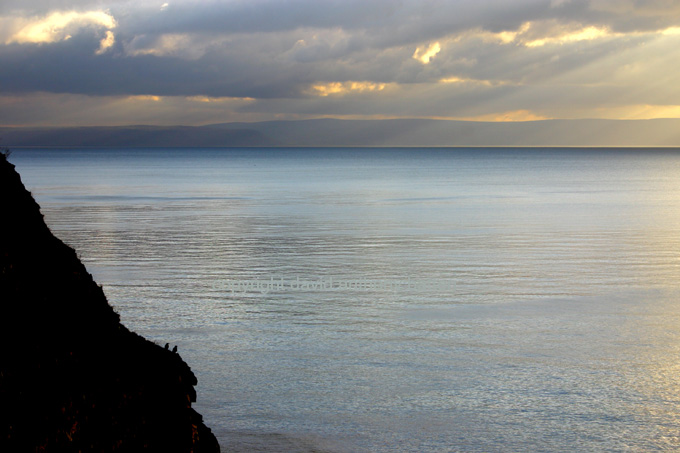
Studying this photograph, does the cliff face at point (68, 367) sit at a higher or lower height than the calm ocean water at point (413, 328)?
higher

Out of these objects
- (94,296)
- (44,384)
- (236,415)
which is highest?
(94,296)

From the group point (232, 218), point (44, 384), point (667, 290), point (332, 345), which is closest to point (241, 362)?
point (332, 345)

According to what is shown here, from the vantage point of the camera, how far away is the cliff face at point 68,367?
5680mm

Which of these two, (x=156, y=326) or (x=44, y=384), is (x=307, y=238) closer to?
(x=156, y=326)

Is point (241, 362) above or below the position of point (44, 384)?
below

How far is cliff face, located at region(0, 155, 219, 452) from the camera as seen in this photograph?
568 centimetres

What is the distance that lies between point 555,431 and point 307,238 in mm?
18041

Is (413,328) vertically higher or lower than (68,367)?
lower

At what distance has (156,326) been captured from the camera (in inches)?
534

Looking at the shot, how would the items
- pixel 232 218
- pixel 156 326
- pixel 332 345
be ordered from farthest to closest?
1. pixel 232 218
2. pixel 156 326
3. pixel 332 345

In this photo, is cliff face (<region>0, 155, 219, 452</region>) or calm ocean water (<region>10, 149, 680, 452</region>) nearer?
cliff face (<region>0, 155, 219, 452</region>)

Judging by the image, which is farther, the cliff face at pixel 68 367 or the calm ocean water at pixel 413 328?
the calm ocean water at pixel 413 328

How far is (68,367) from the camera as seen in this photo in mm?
5984

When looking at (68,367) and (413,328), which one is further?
(413,328)
